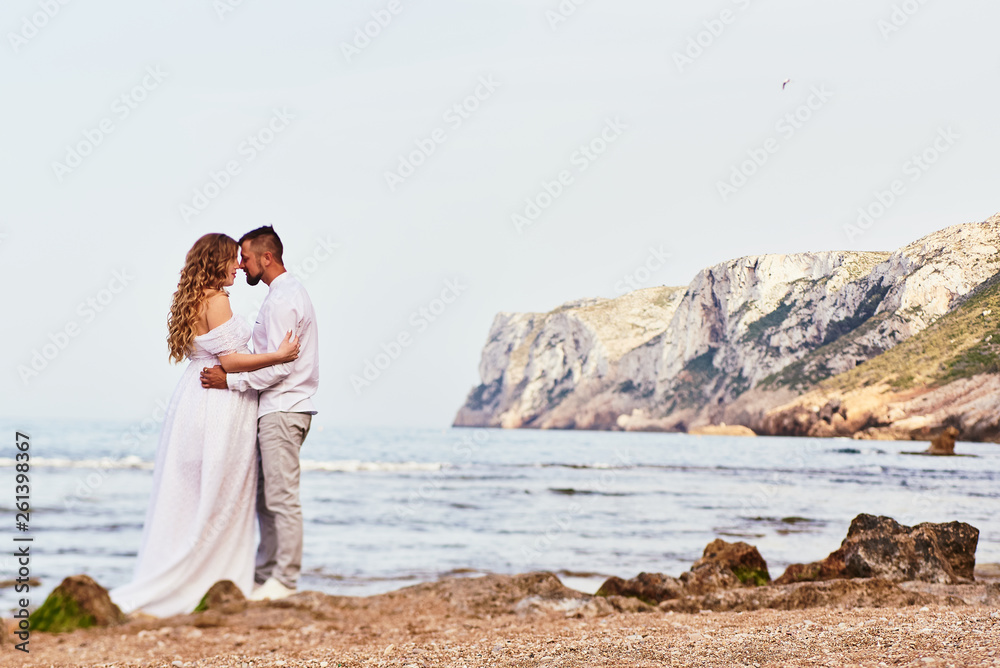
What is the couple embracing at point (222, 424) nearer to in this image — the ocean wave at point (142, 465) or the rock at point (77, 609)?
the rock at point (77, 609)

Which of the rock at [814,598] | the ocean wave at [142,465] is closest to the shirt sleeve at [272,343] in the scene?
the rock at [814,598]

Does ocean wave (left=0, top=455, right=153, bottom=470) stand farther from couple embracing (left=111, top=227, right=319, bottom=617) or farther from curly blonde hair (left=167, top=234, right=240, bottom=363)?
curly blonde hair (left=167, top=234, right=240, bottom=363)

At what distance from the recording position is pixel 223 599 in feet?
14.2

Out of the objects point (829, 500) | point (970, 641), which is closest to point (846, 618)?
point (970, 641)

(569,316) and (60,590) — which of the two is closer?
(60,590)

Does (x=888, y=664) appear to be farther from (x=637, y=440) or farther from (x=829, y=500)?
(x=637, y=440)

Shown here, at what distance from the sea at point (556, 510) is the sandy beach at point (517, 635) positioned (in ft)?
5.39

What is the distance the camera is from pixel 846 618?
3418 mm

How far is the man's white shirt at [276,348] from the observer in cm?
418

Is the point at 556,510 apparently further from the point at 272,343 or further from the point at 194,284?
the point at 194,284

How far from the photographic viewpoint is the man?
4.21 meters

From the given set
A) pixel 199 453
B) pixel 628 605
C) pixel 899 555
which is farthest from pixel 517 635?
pixel 899 555

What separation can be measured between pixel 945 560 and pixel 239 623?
15.5ft

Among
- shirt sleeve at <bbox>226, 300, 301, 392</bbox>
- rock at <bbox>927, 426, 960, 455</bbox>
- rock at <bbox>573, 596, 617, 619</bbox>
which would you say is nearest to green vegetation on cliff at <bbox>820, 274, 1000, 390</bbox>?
rock at <bbox>927, 426, 960, 455</bbox>
